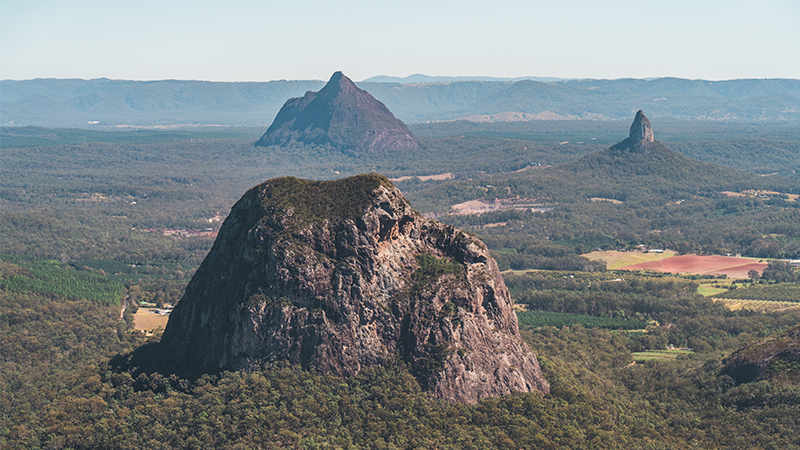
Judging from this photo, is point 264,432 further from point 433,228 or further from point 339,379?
point 433,228

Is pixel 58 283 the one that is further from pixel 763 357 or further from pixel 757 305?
pixel 757 305

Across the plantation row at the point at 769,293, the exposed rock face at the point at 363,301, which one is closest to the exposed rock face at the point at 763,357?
the exposed rock face at the point at 363,301

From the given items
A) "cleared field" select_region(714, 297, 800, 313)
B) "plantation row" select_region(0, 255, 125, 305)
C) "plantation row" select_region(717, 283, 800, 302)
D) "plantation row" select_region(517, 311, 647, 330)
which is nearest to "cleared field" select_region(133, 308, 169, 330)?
"plantation row" select_region(0, 255, 125, 305)

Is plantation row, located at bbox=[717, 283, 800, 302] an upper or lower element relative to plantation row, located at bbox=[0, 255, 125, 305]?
lower

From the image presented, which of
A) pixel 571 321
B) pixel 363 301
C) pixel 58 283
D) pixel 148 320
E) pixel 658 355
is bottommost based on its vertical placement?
pixel 571 321

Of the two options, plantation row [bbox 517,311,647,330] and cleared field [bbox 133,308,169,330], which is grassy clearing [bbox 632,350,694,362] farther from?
cleared field [bbox 133,308,169,330]

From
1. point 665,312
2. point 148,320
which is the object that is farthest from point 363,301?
point 665,312

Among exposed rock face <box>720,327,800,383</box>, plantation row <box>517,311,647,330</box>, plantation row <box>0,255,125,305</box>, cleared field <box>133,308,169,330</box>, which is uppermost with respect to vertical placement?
exposed rock face <box>720,327,800,383</box>
